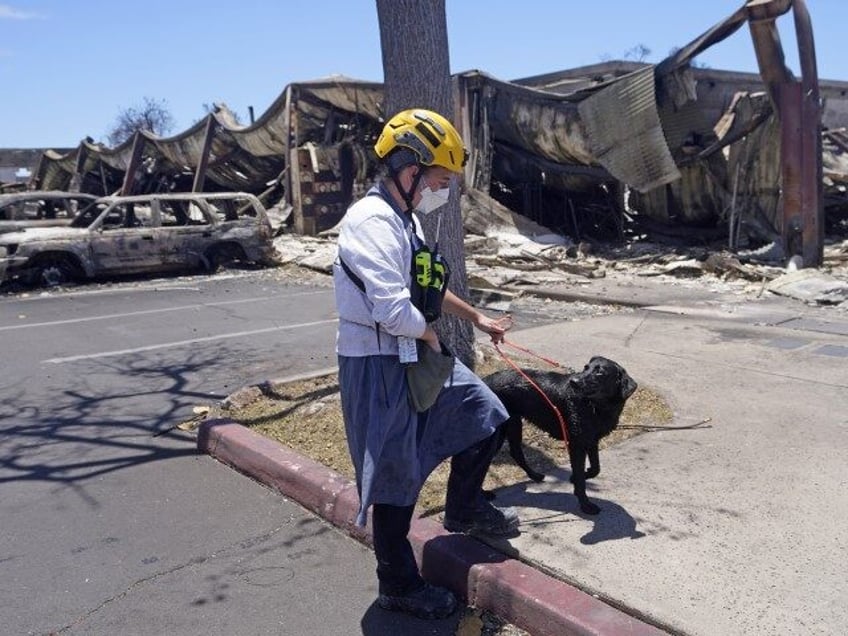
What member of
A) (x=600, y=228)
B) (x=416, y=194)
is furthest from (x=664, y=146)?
(x=416, y=194)

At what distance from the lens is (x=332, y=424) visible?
5223mm

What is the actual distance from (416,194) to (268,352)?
17.5 feet

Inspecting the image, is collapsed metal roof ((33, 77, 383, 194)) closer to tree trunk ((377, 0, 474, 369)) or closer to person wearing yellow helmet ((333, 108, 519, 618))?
tree trunk ((377, 0, 474, 369))

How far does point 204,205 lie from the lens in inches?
602

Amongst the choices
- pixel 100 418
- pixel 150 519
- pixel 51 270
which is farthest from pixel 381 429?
pixel 51 270

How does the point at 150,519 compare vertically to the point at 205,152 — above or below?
below

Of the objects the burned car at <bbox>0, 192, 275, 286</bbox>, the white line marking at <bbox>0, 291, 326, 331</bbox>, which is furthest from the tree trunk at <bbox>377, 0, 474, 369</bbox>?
the burned car at <bbox>0, 192, 275, 286</bbox>

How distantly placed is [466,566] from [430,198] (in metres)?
1.55

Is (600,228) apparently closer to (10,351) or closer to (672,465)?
(10,351)

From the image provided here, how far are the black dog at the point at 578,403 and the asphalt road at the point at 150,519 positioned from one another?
0.98m

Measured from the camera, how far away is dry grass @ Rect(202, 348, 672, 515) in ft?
14.4

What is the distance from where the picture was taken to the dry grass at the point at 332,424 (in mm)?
4402

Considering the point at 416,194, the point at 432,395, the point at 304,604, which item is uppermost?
the point at 416,194

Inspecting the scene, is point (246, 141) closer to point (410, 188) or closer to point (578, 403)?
point (578, 403)
